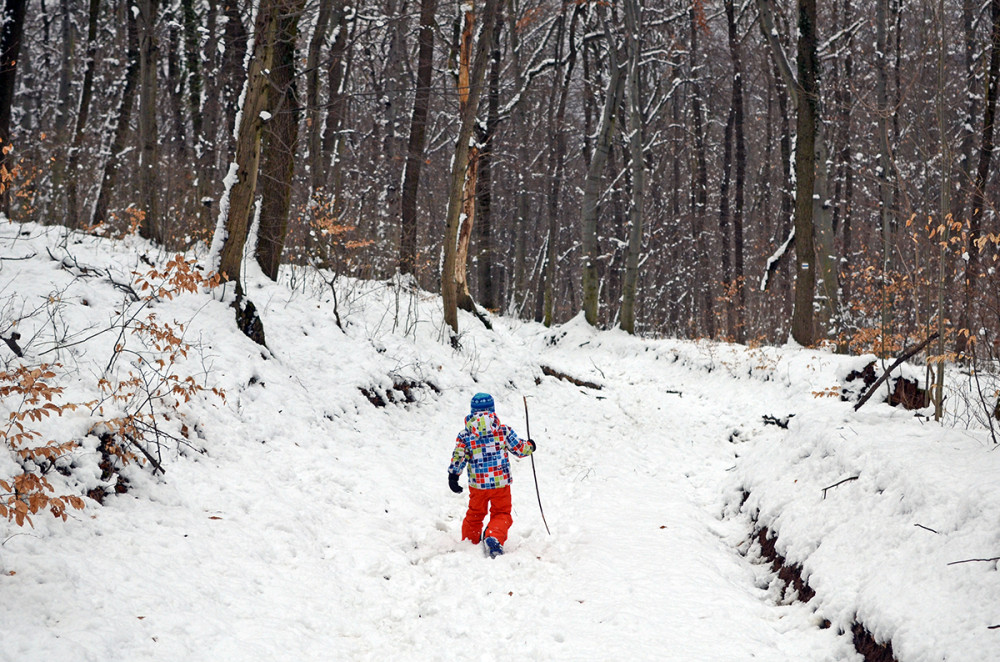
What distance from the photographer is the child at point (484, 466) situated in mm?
5777

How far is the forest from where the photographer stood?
28.4 feet

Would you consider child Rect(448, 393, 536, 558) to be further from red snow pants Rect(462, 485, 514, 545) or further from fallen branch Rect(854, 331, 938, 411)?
fallen branch Rect(854, 331, 938, 411)

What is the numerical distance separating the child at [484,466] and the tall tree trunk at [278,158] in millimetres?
5620

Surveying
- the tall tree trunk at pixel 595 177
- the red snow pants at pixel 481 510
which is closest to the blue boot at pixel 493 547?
the red snow pants at pixel 481 510

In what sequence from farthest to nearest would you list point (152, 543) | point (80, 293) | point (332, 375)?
point (332, 375)
point (80, 293)
point (152, 543)

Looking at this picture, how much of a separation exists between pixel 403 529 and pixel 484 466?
95 cm

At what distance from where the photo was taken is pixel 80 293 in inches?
256

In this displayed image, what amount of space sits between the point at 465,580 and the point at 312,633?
4.75 ft

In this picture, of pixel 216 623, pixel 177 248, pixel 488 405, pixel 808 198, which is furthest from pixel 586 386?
pixel 216 623

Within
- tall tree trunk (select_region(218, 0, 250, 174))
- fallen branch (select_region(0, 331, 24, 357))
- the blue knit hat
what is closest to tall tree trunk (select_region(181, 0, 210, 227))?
tall tree trunk (select_region(218, 0, 250, 174))

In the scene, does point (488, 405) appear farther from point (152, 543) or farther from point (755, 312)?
point (755, 312)

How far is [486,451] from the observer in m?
5.91

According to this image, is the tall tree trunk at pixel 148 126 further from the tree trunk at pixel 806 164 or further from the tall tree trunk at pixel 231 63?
the tree trunk at pixel 806 164

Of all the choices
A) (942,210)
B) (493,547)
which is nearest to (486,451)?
(493,547)
